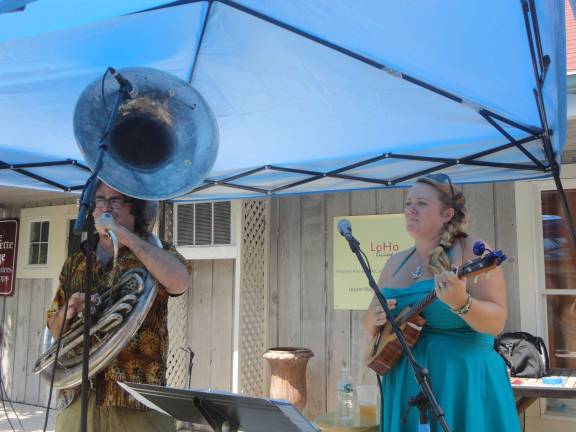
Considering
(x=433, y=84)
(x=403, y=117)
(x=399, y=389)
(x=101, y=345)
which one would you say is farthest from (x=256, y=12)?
(x=399, y=389)

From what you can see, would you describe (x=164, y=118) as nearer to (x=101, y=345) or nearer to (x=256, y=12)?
(x=256, y=12)

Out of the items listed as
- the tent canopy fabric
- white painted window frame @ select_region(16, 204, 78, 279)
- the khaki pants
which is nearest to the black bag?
the tent canopy fabric

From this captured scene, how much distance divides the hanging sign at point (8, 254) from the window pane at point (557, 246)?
577 cm

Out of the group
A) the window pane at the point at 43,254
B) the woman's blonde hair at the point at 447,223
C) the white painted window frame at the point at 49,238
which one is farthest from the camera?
the window pane at the point at 43,254

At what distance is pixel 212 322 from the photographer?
5512 mm

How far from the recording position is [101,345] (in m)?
1.93

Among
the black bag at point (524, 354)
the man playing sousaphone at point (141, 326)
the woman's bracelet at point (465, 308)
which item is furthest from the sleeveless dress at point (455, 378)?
the black bag at point (524, 354)

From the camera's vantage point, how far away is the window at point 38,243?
6.76 metres

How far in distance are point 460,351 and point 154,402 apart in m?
1.05

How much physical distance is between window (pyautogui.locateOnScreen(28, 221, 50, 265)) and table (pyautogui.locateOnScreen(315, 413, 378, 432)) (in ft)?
14.6

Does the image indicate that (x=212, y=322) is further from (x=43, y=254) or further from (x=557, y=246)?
(x=557, y=246)

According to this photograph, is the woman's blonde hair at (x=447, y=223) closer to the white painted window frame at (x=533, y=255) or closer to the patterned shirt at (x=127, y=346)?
the patterned shirt at (x=127, y=346)

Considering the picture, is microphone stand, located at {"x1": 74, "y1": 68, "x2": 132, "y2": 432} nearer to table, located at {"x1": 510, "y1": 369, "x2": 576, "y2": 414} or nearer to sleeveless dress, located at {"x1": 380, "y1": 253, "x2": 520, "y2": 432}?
sleeveless dress, located at {"x1": 380, "y1": 253, "x2": 520, "y2": 432}

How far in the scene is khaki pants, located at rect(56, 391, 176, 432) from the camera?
79.2 inches
